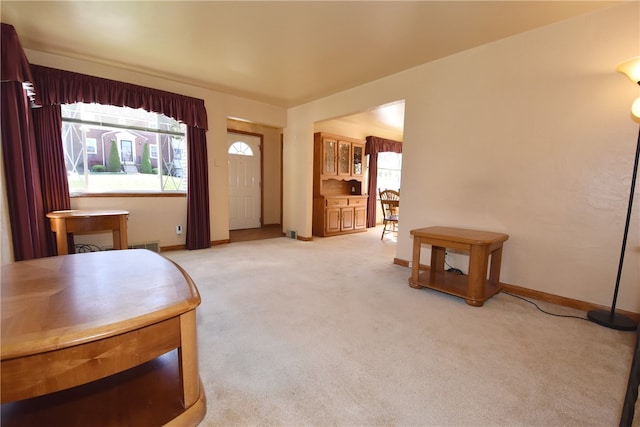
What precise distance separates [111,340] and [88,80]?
357 centimetres

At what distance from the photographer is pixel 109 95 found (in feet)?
10.7

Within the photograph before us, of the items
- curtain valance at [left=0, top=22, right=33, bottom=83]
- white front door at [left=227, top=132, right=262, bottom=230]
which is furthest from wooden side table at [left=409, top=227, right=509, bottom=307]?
white front door at [left=227, top=132, right=262, bottom=230]

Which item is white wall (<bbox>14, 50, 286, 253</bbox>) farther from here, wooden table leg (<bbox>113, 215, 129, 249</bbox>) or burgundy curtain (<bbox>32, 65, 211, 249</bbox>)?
wooden table leg (<bbox>113, 215, 129, 249</bbox>)

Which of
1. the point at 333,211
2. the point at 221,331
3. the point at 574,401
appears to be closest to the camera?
the point at 574,401

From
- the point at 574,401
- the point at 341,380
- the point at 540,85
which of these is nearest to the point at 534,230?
the point at 540,85

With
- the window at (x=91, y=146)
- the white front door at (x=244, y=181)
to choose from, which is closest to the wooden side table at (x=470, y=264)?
the window at (x=91, y=146)

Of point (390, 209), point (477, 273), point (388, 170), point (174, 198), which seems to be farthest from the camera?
point (388, 170)

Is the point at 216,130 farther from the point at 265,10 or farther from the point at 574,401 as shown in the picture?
the point at 574,401

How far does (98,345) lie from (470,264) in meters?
2.42

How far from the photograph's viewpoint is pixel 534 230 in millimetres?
2496

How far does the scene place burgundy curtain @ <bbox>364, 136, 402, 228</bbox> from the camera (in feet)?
20.5

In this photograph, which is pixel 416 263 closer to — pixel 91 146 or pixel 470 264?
pixel 470 264

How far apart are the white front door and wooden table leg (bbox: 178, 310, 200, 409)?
496 centimetres

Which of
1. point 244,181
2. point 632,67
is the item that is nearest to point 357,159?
point 244,181
